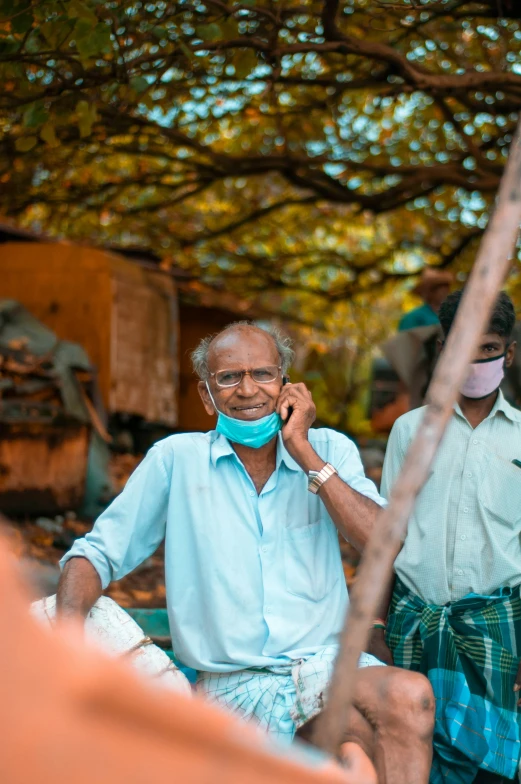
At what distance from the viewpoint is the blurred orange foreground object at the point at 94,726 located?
1.16 m

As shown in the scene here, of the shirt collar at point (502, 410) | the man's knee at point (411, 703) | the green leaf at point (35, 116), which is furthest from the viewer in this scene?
the green leaf at point (35, 116)

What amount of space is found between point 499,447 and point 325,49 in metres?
2.64

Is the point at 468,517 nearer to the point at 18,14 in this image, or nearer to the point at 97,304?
the point at 18,14

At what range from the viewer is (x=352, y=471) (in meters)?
3.31

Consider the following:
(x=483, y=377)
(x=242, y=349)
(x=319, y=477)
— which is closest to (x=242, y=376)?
(x=242, y=349)

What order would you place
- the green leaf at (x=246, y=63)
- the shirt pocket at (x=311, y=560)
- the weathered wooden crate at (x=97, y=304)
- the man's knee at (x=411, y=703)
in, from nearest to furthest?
1. the man's knee at (x=411, y=703)
2. the shirt pocket at (x=311, y=560)
3. the green leaf at (x=246, y=63)
4. the weathered wooden crate at (x=97, y=304)

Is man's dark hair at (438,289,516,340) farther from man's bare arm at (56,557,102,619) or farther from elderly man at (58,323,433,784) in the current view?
man's bare arm at (56,557,102,619)

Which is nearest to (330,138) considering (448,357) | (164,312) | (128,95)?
(164,312)

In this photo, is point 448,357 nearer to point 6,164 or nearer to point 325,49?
point 325,49

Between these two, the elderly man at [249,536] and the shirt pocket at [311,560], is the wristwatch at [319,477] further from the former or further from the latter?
the shirt pocket at [311,560]

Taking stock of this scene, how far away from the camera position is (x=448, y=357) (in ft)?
5.22

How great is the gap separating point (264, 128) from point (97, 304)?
2.25 m

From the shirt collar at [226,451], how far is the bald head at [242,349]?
25 cm

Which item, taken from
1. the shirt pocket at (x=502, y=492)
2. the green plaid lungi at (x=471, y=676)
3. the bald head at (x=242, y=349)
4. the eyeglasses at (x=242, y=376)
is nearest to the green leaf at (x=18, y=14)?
the bald head at (x=242, y=349)
